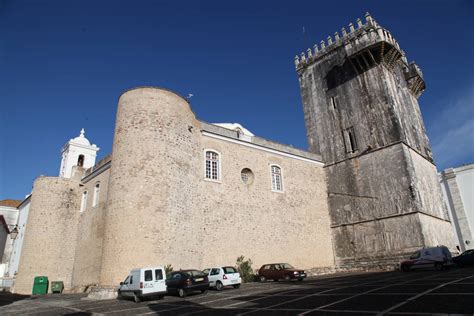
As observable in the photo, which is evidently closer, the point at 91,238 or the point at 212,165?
the point at 212,165

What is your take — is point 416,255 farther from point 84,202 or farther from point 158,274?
point 84,202

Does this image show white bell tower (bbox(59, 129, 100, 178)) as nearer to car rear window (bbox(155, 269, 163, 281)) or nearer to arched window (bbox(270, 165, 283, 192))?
arched window (bbox(270, 165, 283, 192))

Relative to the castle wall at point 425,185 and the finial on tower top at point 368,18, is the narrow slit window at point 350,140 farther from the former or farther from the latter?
the finial on tower top at point 368,18

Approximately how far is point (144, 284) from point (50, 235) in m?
13.2

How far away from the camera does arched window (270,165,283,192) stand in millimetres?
22188

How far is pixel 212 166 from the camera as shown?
19547 millimetres

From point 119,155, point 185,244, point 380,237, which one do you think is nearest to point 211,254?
point 185,244

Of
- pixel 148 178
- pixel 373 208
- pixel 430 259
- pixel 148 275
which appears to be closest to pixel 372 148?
pixel 373 208

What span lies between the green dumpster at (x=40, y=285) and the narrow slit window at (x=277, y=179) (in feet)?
51.4

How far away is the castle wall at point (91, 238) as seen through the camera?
62.1 ft

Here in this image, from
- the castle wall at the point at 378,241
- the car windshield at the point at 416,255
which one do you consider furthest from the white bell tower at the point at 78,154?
the car windshield at the point at 416,255

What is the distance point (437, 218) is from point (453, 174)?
12785mm

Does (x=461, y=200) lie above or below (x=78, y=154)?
below

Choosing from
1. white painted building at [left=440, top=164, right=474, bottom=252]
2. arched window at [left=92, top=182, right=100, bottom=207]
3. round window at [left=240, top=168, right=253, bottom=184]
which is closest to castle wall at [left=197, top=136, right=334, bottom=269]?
round window at [left=240, top=168, right=253, bottom=184]
